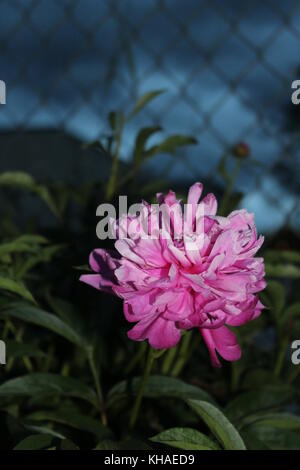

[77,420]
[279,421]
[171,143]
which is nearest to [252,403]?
[279,421]

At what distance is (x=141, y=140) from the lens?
0.79 metres

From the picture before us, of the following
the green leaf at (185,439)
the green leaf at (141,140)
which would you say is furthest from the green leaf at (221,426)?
the green leaf at (141,140)

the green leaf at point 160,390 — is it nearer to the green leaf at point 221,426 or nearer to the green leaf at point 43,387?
the green leaf at point 43,387

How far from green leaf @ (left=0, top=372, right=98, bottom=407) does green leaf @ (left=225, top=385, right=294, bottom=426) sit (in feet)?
0.46

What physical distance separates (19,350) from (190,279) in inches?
9.7

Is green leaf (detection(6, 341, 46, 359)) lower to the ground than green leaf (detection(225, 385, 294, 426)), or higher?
higher

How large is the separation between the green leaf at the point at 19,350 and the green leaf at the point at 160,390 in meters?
0.08

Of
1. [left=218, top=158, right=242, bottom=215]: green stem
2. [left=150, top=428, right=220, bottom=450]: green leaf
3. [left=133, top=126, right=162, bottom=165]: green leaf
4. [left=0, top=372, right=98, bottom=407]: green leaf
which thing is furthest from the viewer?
[left=218, top=158, right=242, bottom=215]: green stem

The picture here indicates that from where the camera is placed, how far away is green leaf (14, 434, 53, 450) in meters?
0.49

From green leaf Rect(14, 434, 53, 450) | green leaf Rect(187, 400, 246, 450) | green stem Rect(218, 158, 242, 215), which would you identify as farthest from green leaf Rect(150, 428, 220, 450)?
green stem Rect(218, 158, 242, 215)

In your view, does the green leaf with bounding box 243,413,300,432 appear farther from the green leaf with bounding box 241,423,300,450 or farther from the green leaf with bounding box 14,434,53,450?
the green leaf with bounding box 14,434,53,450

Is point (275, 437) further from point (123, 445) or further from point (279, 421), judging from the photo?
point (123, 445)
